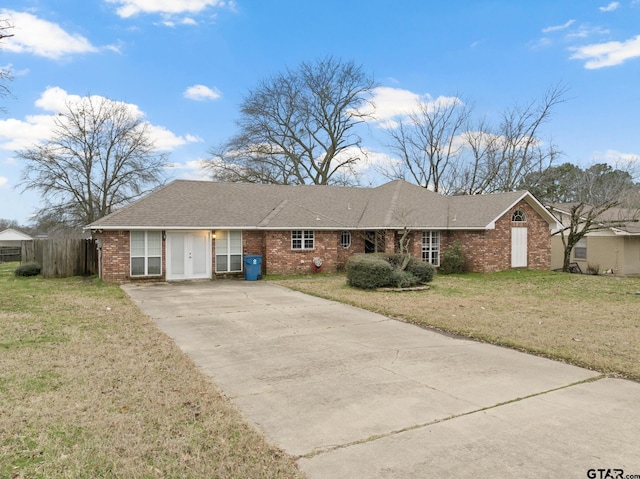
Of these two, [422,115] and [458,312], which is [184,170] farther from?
[458,312]

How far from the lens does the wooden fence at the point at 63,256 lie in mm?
18188

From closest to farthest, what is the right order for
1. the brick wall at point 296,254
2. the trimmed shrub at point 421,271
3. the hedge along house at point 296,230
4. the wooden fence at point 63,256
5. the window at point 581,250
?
the trimmed shrub at point 421,271 < the hedge along house at point 296,230 < the wooden fence at point 63,256 < the brick wall at point 296,254 < the window at point 581,250

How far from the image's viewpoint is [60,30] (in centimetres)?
1468

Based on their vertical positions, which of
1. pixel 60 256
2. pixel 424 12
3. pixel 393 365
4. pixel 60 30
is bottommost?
pixel 393 365

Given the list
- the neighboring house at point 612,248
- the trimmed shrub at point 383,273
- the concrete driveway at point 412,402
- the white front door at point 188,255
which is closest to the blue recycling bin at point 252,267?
the white front door at point 188,255

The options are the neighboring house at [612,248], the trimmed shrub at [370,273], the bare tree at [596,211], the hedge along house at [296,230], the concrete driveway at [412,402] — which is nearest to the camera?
the concrete driveway at [412,402]

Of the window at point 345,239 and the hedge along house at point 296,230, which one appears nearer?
the hedge along house at point 296,230

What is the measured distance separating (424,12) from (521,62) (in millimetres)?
Result: 6043

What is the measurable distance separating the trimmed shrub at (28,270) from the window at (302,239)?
11.4 metres

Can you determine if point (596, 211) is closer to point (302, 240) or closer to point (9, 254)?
point (302, 240)

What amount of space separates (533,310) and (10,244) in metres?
49.1

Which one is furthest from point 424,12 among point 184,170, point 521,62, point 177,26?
point 184,170

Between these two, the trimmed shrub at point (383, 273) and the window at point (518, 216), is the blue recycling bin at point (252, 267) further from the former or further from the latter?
the window at point (518, 216)

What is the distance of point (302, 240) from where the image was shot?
18.9 metres
